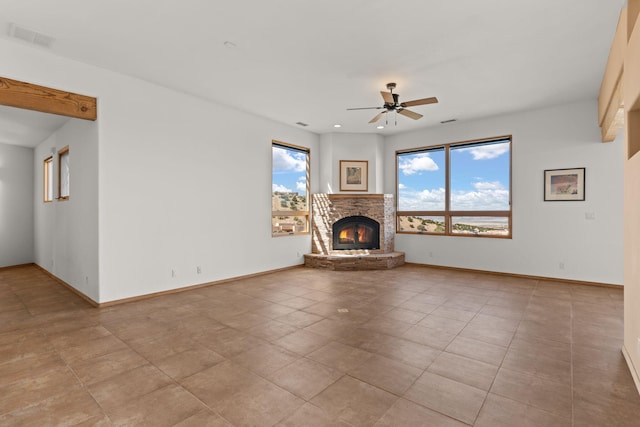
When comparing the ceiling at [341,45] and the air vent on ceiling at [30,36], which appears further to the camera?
the air vent on ceiling at [30,36]

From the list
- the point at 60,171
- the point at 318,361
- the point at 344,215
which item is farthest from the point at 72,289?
the point at 344,215

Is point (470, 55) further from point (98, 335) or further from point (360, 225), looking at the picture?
point (98, 335)

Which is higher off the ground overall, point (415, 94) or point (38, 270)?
point (415, 94)

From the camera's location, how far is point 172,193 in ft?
16.6

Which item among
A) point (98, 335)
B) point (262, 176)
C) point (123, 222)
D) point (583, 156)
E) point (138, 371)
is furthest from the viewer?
point (262, 176)

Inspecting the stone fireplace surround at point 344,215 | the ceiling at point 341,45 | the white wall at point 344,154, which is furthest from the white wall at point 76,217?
the white wall at point 344,154

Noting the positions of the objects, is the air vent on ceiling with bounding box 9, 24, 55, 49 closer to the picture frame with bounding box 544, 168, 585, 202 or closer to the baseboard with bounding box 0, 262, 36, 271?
Result: the baseboard with bounding box 0, 262, 36, 271

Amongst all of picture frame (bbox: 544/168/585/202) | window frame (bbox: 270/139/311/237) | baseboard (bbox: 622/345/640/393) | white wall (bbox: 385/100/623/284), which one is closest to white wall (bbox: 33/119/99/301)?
window frame (bbox: 270/139/311/237)

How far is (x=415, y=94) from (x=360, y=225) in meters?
3.38

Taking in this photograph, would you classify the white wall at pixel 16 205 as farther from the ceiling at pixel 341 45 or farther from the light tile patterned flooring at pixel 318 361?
the ceiling at pixel 341 45

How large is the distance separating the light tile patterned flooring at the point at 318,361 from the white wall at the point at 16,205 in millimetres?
3758

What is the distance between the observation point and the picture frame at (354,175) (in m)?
7.66

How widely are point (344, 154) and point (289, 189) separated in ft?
5.31

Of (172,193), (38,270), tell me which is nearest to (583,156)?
(172,193)
